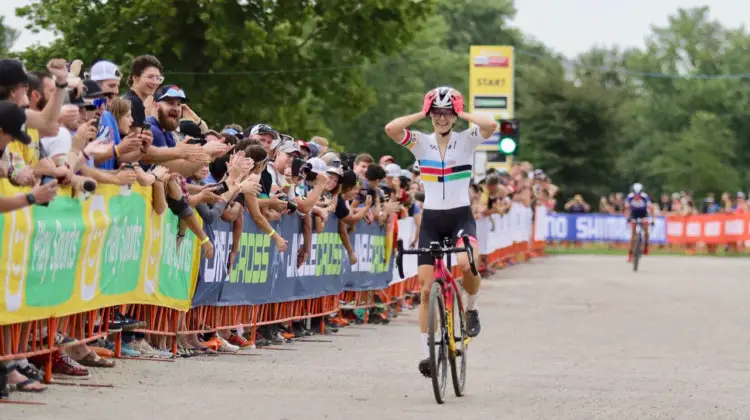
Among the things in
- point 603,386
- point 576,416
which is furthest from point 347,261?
point 576,416

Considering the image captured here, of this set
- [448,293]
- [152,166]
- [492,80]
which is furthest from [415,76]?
[448,293]

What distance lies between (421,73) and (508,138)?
198ft

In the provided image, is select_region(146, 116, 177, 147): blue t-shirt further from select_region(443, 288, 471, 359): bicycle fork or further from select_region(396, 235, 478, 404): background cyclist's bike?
select_region(443, 288, 471, 359): bicycle fork

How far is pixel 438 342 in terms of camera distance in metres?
11.5

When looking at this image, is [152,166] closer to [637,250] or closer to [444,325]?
[444,325]

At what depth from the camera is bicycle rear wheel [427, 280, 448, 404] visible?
11162mm

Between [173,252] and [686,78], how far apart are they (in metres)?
108

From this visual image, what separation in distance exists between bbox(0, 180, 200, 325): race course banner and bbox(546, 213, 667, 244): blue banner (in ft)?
152

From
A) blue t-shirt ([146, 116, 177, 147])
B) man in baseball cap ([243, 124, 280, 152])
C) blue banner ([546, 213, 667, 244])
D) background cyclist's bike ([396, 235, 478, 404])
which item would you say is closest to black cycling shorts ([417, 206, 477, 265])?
background cyclist's bike ([396, 235, 478, 404])

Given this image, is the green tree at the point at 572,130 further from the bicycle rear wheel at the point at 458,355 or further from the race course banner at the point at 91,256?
the bicycle rear wheel at the point at 458,355

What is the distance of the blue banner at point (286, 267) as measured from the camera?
14.4 meters

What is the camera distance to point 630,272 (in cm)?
3628

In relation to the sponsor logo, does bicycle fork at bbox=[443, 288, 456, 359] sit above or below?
below

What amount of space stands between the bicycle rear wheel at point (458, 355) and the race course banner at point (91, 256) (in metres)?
2.47
